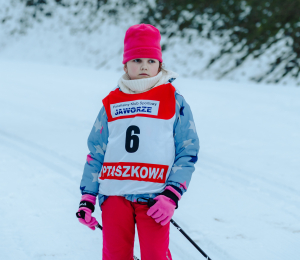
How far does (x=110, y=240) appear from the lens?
1.60 metres

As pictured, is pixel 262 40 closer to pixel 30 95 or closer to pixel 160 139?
pixel 30 95

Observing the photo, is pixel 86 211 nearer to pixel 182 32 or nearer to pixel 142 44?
pixel 142 44

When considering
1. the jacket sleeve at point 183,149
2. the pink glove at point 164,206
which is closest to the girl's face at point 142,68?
the jacket sleeve at point 183,149

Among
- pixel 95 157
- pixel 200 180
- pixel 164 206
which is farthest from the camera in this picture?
pixel 200 180

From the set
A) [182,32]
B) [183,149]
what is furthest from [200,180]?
[182,32]

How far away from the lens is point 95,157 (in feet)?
5.69

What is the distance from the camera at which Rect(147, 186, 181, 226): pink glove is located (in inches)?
59.4

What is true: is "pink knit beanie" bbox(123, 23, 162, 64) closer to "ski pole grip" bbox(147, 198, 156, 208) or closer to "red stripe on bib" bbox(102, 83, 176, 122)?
"red stripe on bib" bbox(102, 83, 176, 122)

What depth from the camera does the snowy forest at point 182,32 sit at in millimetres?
13656

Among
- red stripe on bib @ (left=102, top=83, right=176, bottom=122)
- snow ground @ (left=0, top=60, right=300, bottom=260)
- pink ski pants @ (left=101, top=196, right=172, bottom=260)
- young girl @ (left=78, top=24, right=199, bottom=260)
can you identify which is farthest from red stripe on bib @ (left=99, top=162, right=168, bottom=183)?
snow ground @ (left=0, top=60, right=300, bottom=260)

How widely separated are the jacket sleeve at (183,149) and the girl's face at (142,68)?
189mm

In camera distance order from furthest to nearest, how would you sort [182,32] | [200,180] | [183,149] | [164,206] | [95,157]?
[182,32] → [200,180] → [95,157] → [183,149] → [164,206]

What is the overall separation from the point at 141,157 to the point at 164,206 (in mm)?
248

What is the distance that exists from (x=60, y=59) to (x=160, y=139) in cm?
1644
